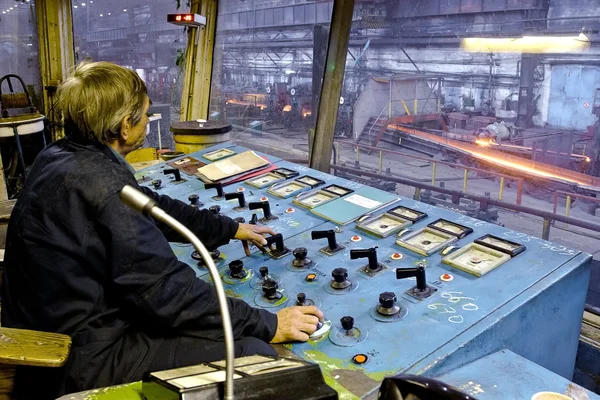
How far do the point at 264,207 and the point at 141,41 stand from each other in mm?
3814

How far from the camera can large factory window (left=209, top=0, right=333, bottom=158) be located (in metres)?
3.94

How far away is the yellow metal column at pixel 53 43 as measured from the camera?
5.09 metres

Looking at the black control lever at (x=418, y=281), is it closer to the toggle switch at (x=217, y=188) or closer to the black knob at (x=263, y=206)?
the black knob at (x=263, y=206)

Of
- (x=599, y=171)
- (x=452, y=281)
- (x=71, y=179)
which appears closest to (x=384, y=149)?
(x=599, y=171)

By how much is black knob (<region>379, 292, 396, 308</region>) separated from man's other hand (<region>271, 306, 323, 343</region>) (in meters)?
0.20

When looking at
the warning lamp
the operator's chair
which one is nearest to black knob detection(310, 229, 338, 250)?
the warning lamp

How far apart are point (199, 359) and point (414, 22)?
269 cm

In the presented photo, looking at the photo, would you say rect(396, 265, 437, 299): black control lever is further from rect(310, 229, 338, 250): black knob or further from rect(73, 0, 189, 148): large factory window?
rect(73, 0, 189, 148): large factory window

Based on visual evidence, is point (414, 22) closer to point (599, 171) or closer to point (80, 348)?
point (599, 171)

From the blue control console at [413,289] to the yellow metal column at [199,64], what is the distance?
298cm

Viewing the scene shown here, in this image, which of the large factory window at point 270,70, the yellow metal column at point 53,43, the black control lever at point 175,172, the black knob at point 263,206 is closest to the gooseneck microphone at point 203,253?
the black knob at point 263,206

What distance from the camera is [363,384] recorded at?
4.27 ft

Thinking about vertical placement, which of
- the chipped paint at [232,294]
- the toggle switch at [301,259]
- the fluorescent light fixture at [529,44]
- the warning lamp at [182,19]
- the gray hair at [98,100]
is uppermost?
the warning lamp at [182,19]

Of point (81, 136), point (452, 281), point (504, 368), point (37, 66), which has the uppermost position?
point (37, 66)
